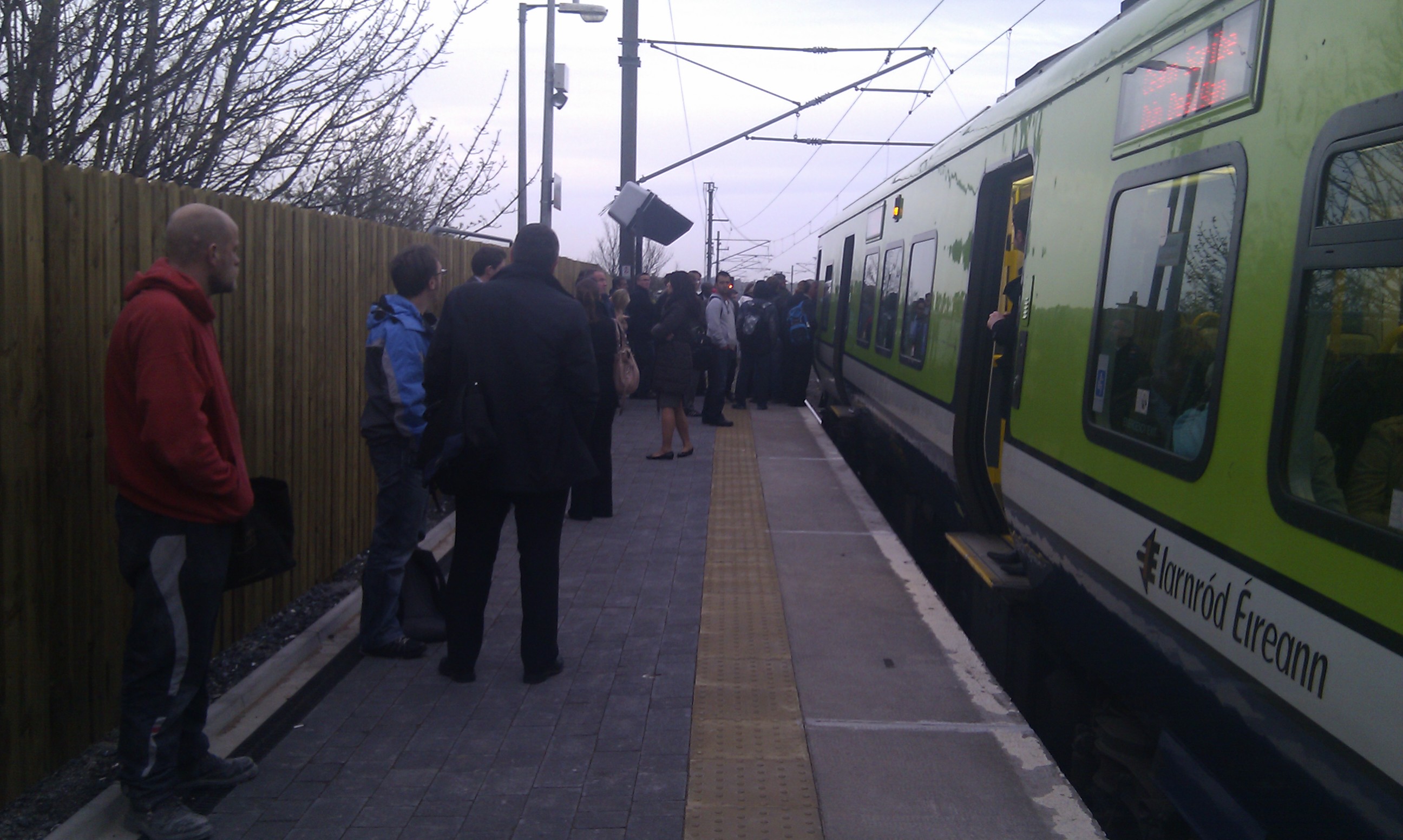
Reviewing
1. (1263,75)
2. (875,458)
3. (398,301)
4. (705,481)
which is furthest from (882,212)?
(1263,75)

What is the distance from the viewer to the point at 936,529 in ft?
27.1

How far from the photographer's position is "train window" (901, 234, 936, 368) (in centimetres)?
803

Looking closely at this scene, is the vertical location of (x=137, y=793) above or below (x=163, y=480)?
below

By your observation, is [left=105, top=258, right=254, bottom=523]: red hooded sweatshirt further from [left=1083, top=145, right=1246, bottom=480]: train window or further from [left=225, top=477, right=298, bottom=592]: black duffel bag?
[left=1083, top=145, right=1246, bottom=480]: train window

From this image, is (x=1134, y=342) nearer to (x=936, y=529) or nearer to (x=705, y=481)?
(x=936, y=529)

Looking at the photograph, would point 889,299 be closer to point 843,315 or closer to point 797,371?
point 843,315

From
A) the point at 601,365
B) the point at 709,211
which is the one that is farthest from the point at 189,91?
the point at 709,211

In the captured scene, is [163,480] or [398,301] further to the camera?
[398,301]

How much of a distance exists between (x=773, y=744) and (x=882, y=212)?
8016 millimetres

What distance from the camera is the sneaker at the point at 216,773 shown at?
349 centimetres

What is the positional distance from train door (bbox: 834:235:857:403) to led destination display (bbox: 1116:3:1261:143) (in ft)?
31.8

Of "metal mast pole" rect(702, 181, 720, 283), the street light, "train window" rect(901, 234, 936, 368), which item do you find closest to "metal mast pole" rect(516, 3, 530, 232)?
the street light

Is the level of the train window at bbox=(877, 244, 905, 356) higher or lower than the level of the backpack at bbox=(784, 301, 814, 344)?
higher

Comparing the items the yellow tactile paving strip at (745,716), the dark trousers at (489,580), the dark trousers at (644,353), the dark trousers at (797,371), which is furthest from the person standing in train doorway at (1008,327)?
the dark trousers at (797,371)
